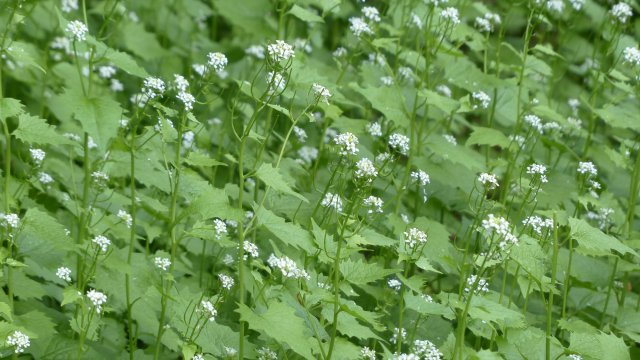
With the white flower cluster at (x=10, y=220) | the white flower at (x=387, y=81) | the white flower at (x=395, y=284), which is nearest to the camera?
the white flower cluster at (x=10, y=220)

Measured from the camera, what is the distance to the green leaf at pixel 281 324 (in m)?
3.53

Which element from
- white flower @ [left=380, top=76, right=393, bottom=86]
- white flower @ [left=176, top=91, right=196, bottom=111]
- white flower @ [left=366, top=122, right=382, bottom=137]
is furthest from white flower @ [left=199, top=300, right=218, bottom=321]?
white flower @ [left=380, top=76, right=393, bottom=86]

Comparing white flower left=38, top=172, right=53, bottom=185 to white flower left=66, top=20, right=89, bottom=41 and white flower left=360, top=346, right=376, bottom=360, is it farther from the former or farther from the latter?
white flower left=360, top=346, right=376, bottom=360

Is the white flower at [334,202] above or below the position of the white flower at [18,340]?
above

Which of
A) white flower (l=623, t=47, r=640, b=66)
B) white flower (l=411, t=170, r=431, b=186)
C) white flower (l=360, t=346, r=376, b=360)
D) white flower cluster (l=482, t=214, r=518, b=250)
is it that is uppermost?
white flower (l=623, t=47, r=640, b=66)

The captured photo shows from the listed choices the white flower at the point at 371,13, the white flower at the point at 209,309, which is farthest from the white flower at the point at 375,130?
the white flower at the point at 209,309

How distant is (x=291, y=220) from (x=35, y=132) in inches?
49.5

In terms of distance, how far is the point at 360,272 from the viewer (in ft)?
12.5

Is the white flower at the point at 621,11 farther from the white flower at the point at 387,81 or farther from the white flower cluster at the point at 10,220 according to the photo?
the white flower cluster at the point at 10,220

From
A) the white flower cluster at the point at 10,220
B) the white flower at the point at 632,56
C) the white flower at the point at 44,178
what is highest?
→ the white flower at the point at 632,56

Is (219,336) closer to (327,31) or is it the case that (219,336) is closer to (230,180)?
(230,180)

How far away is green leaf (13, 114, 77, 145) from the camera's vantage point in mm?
4039

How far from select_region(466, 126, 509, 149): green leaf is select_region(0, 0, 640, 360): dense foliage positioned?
0.04 ft

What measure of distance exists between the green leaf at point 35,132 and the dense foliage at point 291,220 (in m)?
Result: 0.01
